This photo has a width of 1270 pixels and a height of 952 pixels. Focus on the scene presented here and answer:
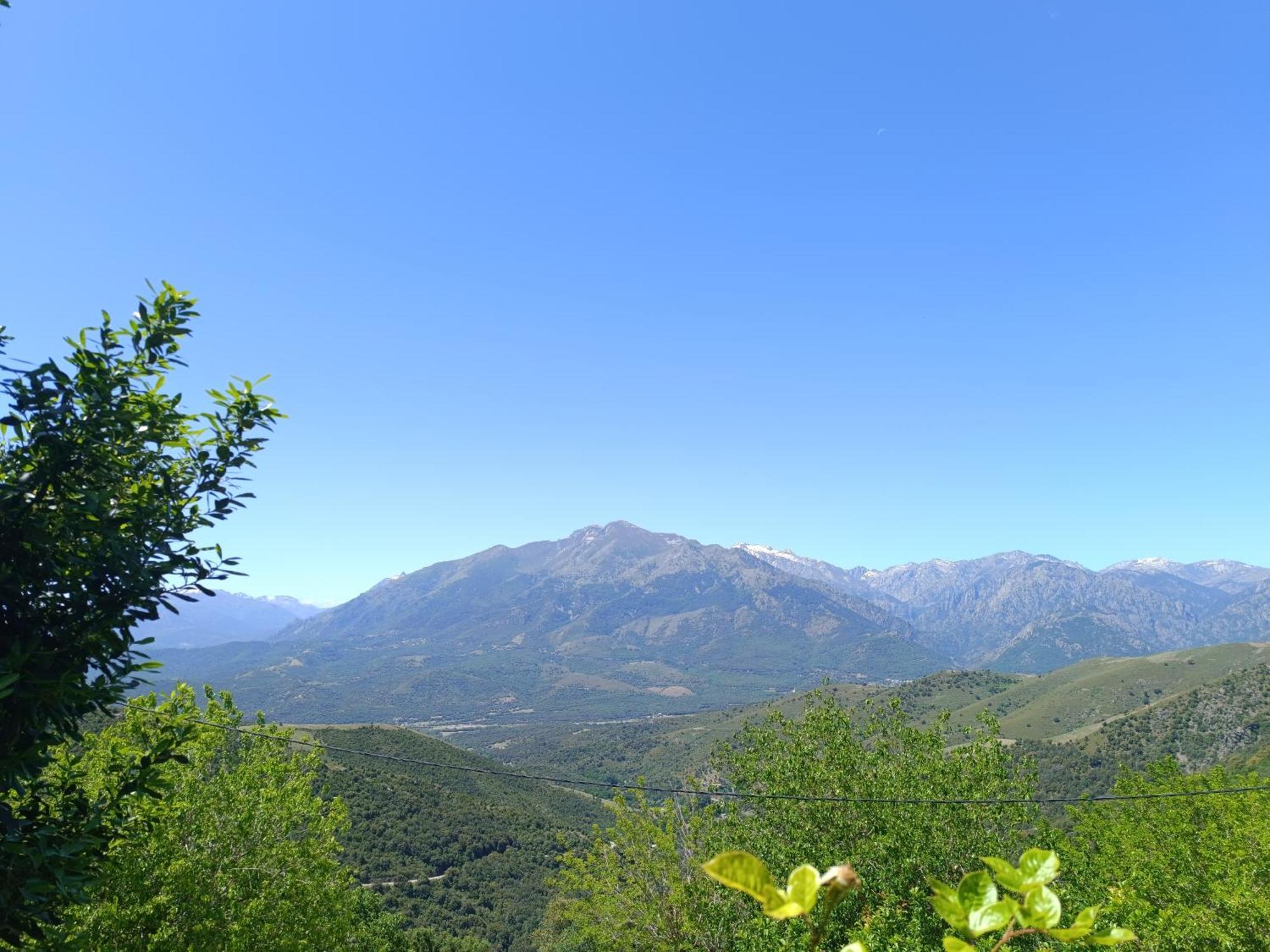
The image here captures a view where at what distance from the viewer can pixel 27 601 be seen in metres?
7.12

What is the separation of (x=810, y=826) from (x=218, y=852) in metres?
17.7

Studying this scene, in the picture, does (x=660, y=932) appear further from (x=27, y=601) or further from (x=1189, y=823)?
(x=1189, y=823)

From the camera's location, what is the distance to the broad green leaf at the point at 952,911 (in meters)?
1.91

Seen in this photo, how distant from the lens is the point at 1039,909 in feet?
7.11

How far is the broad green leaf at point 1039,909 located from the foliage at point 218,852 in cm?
1381

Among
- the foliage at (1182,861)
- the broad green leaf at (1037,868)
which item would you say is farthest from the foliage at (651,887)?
the broad green leaf at (1037,868)

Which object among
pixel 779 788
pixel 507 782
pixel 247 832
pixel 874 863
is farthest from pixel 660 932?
pixel 507 782

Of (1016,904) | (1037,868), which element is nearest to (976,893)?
(1016,904)

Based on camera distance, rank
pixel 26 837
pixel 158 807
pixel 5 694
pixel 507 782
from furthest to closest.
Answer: pixel 507 782, pixel 158 807, pixel 26 837, pixel 5 694

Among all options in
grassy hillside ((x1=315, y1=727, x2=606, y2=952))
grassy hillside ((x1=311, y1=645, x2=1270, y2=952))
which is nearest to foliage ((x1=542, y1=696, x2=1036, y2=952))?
grassy hillside ((x1=311, y1=645, x2=1270, y2=952))

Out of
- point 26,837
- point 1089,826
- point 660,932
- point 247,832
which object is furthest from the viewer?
point 1089,826

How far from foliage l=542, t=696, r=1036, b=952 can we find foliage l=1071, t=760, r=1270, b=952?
13.0 feet

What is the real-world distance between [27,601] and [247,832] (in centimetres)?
1400

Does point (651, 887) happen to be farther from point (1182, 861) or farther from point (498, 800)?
point (498, 800)
